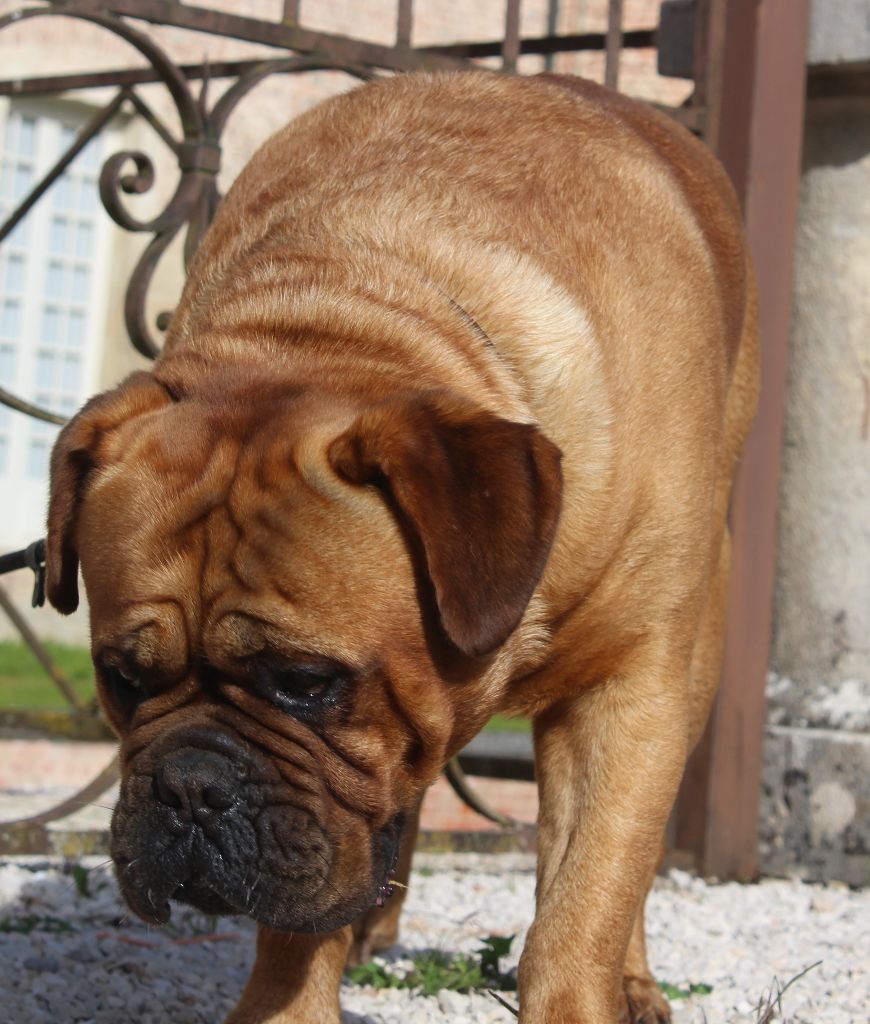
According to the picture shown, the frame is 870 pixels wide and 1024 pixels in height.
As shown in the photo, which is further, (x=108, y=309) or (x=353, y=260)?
(x=108, y=309)

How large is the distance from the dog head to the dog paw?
1.07 m

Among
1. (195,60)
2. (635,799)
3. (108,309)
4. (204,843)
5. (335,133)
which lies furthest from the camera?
(108,309)

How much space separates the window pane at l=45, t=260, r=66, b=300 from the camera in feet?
49.6

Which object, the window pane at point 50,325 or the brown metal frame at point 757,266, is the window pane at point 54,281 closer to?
the window pane at point 50,325

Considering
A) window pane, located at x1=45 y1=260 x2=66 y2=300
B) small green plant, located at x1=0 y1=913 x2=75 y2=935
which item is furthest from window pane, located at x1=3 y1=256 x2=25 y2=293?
small green plant, located at x1=0 y1=913 x2=75 y2=935

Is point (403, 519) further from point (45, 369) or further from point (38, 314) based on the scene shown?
point (38, 314)

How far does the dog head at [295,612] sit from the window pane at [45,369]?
12.7 metres

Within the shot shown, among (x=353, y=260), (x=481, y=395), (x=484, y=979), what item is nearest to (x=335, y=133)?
(x=353, y=260)

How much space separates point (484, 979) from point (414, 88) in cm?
200

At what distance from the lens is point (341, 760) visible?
267 cm

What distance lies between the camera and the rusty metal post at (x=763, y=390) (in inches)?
197

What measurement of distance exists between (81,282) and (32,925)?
38.8 ft

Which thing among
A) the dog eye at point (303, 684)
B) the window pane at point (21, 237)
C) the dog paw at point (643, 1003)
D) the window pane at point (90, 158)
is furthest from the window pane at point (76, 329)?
the dog eye at point (303, 684)

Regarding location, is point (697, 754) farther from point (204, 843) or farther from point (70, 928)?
point (204, 843)
